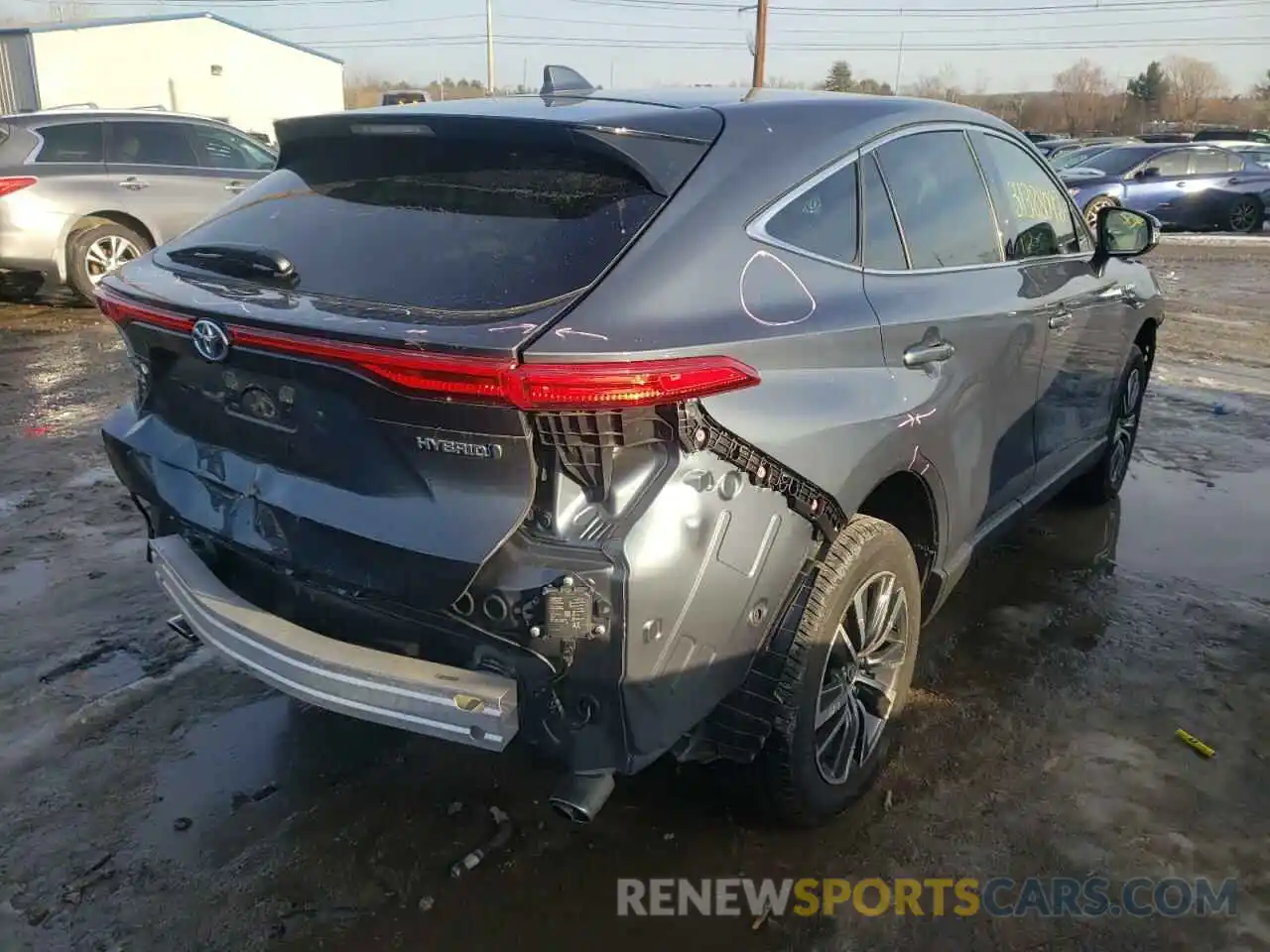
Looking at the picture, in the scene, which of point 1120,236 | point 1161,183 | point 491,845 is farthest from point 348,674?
point 1161,183

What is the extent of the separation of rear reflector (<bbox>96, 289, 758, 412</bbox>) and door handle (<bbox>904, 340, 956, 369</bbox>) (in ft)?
2.68

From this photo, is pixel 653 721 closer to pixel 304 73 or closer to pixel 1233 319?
pixel 1233 319

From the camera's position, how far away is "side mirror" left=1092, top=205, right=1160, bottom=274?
14.0 feet

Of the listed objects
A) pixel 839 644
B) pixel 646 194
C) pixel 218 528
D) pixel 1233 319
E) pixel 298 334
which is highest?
pixel 646 194

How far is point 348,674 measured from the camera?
2330 millimetres

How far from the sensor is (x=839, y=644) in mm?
2779

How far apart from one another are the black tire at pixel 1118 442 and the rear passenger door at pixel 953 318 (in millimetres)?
1417

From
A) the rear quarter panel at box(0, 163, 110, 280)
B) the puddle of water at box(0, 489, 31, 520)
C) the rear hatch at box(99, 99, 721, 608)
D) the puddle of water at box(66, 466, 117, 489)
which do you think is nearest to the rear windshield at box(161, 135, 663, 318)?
the rear hatch at box(99, 99, 721, 608)

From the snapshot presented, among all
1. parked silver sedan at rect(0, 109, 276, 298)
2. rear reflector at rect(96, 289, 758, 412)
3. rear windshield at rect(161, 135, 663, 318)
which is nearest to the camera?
rear reflector at rect(96, 289, 758, 412)

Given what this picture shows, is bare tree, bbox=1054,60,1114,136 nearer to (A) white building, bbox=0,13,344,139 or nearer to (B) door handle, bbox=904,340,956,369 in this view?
(A) white building, bbox=0,13,344,139

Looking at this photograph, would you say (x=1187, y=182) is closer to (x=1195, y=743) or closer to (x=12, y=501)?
(x=1195, y=743)

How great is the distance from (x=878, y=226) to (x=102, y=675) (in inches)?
116

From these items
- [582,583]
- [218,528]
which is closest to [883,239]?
[582,583]

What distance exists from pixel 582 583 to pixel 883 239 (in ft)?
4.89
